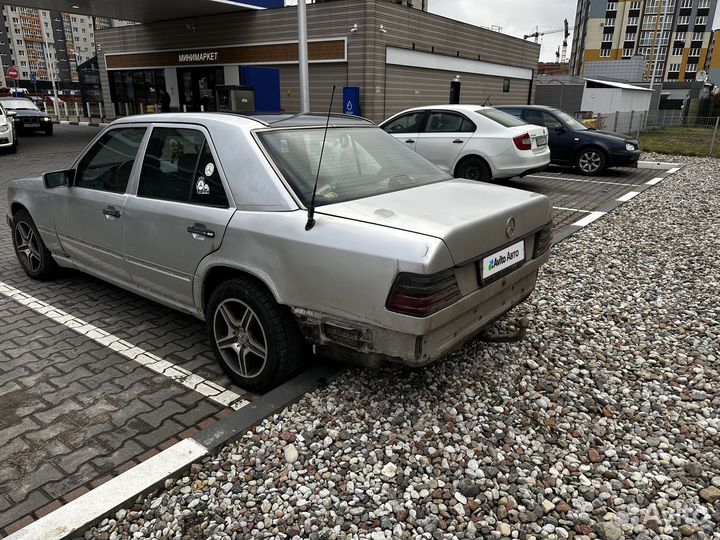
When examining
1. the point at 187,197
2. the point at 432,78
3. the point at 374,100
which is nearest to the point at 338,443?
the point at 187,197

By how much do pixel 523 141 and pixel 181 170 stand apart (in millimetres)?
7384

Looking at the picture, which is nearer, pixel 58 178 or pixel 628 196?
pixel 58 178

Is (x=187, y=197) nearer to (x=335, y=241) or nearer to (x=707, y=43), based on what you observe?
(x=335, y=241)

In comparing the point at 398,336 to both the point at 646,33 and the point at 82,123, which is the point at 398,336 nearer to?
the point at 82,123

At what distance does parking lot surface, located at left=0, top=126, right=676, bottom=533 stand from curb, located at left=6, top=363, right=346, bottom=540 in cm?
13

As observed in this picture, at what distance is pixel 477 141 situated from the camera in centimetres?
976

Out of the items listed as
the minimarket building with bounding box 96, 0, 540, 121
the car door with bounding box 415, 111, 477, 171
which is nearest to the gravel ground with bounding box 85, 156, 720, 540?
the car door with bounding box 415, 111, 477, 171

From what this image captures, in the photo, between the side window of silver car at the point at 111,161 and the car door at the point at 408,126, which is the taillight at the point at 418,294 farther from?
the car door at the point at 408,126

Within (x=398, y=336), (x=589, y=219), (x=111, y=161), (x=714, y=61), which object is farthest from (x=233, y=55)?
(x=714, y=61)

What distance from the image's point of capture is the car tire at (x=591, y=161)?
12531 mm

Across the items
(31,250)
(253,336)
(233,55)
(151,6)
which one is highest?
(151,6)

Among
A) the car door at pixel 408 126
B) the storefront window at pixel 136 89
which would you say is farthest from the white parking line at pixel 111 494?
the storefront window at pixel 136 89

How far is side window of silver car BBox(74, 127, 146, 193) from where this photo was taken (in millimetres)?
4059

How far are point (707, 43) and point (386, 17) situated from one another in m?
90.3
